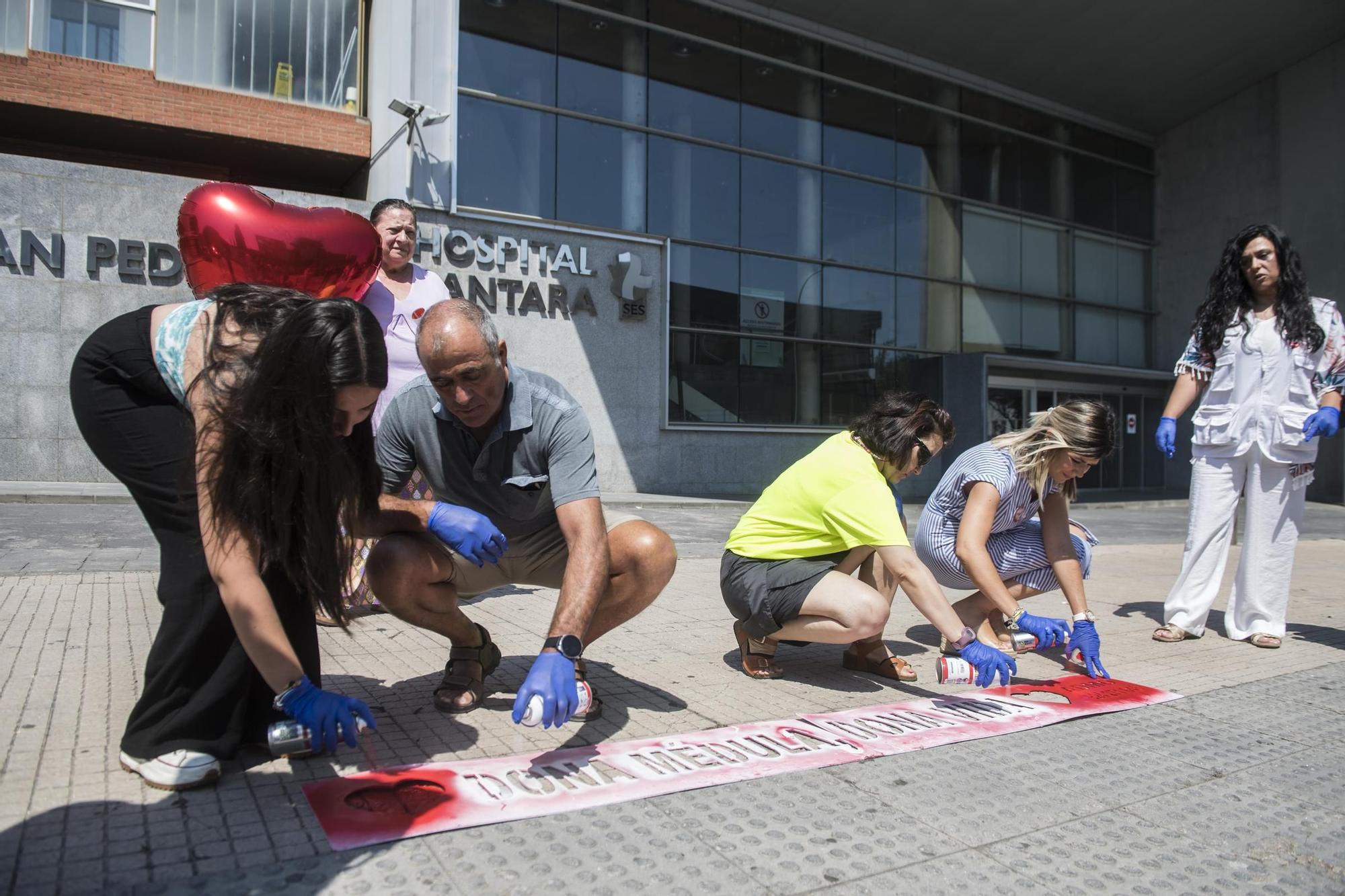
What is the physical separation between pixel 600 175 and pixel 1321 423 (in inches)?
434

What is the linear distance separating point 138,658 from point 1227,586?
620 cm

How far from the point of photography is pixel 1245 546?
4363 mm

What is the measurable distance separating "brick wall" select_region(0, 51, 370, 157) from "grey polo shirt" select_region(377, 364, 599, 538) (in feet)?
38.2

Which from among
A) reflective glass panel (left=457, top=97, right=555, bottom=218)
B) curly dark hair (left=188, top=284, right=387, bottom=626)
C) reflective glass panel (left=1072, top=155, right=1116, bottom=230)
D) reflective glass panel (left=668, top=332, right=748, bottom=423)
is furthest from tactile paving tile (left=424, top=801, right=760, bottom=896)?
reflective glass panel (left=1072, top=155, right=1116, bottom=230)

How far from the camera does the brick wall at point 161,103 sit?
11.7 metres

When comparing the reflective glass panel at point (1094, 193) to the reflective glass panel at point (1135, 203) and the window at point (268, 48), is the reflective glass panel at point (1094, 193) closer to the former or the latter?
the reflective glass panel at point (1135, 203)

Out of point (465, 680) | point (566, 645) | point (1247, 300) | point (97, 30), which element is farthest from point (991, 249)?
point (566, 645)

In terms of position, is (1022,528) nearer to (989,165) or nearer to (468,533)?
(468,533)

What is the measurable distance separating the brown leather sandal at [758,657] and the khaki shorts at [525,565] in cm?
67

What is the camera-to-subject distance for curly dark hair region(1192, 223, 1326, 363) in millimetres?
4250

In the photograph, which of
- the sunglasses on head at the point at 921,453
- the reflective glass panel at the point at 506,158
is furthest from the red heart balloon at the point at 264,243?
the reflective glass panel at the point at 506,158

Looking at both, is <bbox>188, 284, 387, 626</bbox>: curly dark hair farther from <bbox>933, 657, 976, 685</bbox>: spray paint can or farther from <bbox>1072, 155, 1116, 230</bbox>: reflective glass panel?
<bbox>1072, 155, 1116, 230</bbox>: reflective glass panel

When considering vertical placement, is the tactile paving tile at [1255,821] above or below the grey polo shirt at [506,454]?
below

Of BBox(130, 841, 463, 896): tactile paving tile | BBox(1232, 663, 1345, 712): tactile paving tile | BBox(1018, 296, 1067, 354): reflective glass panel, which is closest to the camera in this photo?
BBox(130, 841, 463, 896): tactile paving tile
